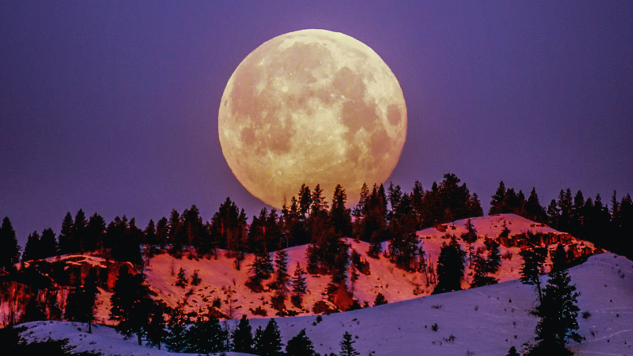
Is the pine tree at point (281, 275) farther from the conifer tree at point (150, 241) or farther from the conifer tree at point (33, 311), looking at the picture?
the conifer tree at point (33, 311)

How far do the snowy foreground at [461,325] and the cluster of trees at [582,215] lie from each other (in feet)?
218

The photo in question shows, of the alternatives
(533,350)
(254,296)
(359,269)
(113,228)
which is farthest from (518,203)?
(533,350)

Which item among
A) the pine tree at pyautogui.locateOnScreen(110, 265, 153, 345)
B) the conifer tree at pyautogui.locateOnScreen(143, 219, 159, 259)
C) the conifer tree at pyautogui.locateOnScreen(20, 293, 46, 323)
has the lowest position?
the pine tree at pyautogui.locateOnScreen(110, 265, 153, 345)

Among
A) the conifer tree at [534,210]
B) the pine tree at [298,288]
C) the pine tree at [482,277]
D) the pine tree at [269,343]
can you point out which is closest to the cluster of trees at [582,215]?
the conifer tree at [534,210]

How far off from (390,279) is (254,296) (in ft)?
100

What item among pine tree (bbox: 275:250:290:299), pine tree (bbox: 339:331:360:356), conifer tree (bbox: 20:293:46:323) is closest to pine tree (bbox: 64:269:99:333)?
conifer tree (bbox: 20:293:46:323)

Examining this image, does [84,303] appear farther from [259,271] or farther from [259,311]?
[259,271]

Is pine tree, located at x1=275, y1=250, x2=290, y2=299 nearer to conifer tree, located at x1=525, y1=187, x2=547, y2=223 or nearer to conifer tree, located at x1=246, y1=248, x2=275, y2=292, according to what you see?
conifer tree, located at x1=246, y1=248, x2=275, y2=292

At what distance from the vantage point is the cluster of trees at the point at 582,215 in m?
129

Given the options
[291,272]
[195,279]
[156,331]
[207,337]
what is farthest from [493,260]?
[207,337]

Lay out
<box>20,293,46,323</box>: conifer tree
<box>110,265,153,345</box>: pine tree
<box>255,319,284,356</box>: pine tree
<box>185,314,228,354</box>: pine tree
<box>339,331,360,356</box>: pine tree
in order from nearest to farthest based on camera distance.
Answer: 1. <box>339,331,360,356</box>: pine tree
2. <box>255,319,284,356</box>: pine tree
3. <box>185,314,228,354</box>: pine tree
4. <box>110,265,153,345</box>: pine tree
5. <box>20,293,46,323</box>: conifer tree

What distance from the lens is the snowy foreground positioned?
1834 inches

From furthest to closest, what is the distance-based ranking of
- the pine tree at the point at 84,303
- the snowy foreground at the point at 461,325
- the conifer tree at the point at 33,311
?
the conifer tree at the point at 33,311
the pine tree at the point at 84,303
the snowy foreground at the point at 461,325

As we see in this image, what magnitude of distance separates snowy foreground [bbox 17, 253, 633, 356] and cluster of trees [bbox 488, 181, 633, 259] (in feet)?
218
